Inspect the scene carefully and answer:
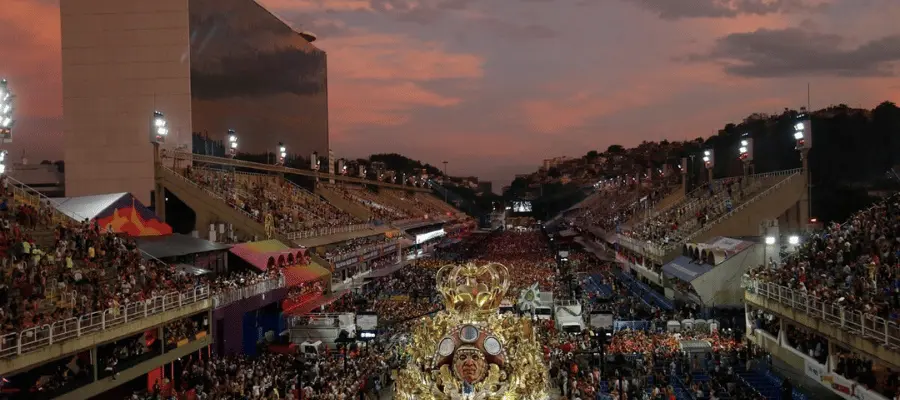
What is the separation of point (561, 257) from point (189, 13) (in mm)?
31154

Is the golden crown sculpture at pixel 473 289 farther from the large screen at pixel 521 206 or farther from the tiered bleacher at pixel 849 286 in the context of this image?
the large screen at pixel 521 206

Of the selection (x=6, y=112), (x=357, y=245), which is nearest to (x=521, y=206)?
(x=357, y=245)

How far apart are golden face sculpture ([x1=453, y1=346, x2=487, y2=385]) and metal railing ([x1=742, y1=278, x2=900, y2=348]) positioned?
29.8 feet

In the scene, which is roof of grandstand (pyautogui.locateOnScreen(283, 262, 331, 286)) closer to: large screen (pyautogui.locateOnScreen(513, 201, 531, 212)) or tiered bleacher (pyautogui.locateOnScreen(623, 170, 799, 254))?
tiered bleacher (pyautogui.locateOnScreen(623, 170, 799, 254))

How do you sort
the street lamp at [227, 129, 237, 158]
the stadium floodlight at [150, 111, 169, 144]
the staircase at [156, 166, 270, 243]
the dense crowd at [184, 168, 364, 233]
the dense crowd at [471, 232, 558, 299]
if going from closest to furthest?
the stadium floodlight at [150, 111, 169, 144] → the staircase at [156, 166, 270, 243] → the dense crowd at [184, 168, 364, 233] → the dense crowd at [471, 232, 558, 299] → the street lamp at [227, 129, 237, 158]

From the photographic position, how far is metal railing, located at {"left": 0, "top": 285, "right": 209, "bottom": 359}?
1438 cm

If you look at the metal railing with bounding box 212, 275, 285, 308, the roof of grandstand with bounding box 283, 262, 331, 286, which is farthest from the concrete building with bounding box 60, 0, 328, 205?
the metal railing with bounding box 212, 275, 285, 308

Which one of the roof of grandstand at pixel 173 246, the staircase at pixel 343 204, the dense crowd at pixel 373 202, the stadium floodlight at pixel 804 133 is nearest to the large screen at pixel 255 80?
the staircase at pixel 343 204

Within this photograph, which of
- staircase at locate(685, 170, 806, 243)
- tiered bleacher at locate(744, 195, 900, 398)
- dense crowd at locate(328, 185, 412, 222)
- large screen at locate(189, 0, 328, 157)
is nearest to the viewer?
tiered bleacher at locate(744, 195, 900, 398)

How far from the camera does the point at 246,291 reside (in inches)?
1065

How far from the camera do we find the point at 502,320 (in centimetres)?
955

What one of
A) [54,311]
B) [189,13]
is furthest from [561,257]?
[54,311]

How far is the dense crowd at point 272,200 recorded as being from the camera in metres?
40.4

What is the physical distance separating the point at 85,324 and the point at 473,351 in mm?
11221
